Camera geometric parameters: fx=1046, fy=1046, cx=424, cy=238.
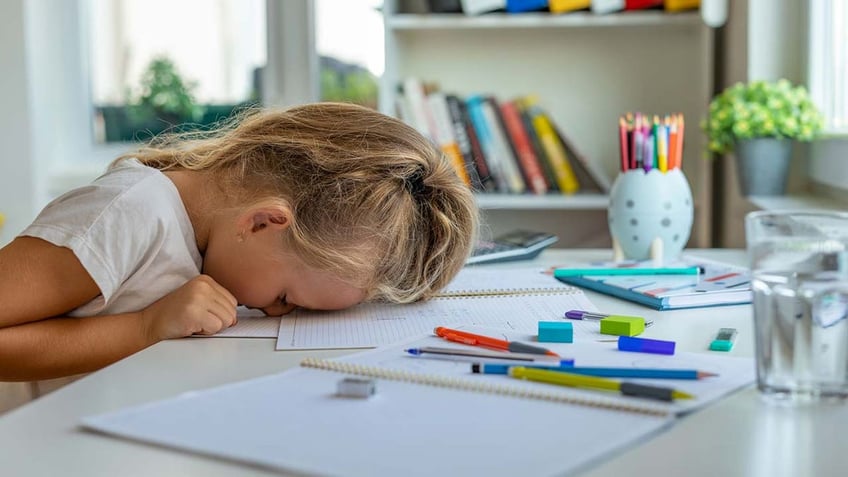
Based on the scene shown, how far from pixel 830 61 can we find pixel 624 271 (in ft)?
3.46

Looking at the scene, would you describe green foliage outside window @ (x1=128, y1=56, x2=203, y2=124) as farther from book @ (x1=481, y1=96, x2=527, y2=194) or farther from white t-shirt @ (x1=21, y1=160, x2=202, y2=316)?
white t-shirt @ (x1=21, y1=160, x2=202, y2=316)

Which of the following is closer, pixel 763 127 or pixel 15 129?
pixel 763 127

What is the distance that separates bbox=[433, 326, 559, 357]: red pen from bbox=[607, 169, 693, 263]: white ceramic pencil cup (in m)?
0.56

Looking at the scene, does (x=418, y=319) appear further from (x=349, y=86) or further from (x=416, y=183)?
(x=349, y=86)

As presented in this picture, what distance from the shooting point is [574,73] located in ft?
8.73

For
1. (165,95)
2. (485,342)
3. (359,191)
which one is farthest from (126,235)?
(165,95)

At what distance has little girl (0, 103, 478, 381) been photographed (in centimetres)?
104

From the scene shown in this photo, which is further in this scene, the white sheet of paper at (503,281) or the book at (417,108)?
the book at (417,108)

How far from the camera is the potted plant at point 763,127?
199cm

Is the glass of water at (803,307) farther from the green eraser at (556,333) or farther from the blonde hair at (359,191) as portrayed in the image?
the blonde hair at (359,191)

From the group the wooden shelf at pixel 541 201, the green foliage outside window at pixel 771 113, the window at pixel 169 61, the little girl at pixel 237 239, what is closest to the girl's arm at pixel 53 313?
the little girl at pixel 237 239

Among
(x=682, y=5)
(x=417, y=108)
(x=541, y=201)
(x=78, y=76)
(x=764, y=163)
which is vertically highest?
(x=682, y=5)

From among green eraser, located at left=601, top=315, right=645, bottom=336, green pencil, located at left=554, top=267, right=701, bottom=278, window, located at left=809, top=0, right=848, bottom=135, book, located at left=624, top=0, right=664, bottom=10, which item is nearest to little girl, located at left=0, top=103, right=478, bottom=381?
green pencil, located at left=554, top=267, right=701, bottom=278

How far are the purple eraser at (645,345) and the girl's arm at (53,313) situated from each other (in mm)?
386
